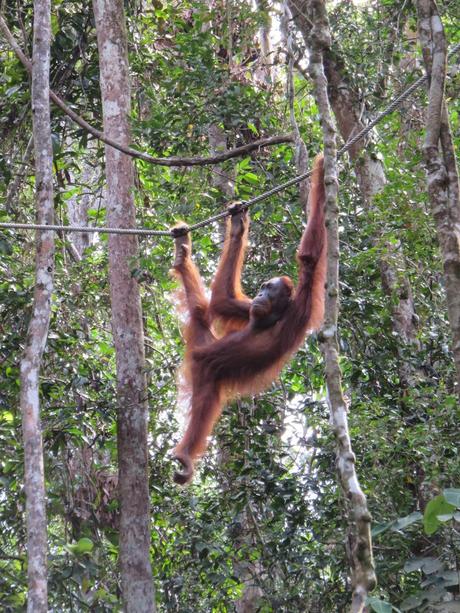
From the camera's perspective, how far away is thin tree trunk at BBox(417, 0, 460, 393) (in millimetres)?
3115

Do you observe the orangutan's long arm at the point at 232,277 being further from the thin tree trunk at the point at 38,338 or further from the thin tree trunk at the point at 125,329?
the thin tree trunk at the point at 38,338

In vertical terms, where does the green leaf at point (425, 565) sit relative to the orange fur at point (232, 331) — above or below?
below

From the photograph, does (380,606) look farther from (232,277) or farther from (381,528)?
(232,277)

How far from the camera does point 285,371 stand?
6.39 meters

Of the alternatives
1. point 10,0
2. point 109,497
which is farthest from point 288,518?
point 10,0

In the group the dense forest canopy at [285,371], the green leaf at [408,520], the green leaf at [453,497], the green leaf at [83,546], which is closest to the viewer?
the green leaf at [453,497]

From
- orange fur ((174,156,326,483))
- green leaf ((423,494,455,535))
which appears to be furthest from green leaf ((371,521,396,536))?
orange fur ((174,156,326,483))

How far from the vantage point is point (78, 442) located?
17.4 feet

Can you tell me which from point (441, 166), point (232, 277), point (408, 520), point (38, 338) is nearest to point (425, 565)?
point (408, 520)

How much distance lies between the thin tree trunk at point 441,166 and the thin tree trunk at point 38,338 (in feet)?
6.98

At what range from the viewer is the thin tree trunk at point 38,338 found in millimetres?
3961

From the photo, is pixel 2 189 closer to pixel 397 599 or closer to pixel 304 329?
pixel 304 329

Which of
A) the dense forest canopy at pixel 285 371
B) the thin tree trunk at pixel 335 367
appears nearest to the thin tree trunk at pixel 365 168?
the dense forest canopy at pixel 285 371

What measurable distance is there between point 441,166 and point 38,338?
7.49 ft
